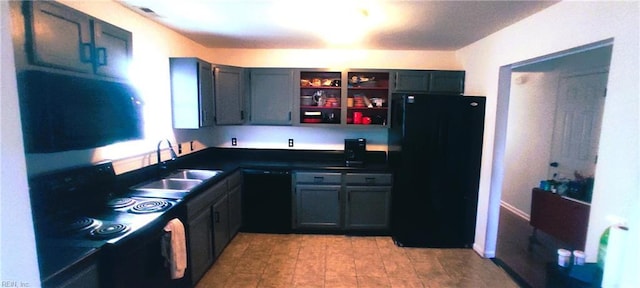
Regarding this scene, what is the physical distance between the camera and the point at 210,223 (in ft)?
8.73

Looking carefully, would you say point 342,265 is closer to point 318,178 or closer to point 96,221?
point 318,178

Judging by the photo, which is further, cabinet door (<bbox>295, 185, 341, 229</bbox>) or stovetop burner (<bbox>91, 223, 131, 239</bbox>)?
cabinet door (<bbox>295, 185, 341, 229</bbox>)

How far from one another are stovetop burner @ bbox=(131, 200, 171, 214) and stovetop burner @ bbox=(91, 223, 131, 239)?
0.23 metres

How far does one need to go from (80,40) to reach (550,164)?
196 inches

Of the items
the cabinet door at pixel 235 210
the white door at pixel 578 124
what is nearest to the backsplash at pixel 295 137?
the cabinet door at pixel 235 210

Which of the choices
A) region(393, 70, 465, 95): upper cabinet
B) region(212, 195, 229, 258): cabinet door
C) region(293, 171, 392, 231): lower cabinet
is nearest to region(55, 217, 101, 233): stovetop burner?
region(212, 195, 229, 258): cabinet door

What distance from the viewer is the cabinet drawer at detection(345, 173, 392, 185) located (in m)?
3.45

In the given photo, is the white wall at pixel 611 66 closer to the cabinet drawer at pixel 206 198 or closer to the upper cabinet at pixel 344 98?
the upper cabinet at pixel 344 98

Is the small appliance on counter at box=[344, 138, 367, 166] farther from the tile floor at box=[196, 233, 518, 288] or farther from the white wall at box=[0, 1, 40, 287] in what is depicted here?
the white wall at box=[0, 1, 40, 287]

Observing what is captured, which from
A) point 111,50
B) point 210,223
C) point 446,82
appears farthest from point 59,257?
point 446,82

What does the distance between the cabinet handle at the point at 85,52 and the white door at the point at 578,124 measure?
4621 mm

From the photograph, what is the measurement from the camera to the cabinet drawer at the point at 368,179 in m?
3.45

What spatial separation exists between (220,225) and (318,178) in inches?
47.9

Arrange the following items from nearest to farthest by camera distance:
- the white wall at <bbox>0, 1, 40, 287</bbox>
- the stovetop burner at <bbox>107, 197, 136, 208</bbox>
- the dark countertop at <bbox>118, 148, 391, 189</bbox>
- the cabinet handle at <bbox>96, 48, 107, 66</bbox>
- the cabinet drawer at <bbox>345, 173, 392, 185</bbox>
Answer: the white wall at <bbox>0, 1, 40, 287</bbox> < the cabinet handle at <bbox>96, 48, 107, 66</bbox> < the stovetop burner at <bbox>107, 197, 136, 208</bbox> < the dark countertop at <bbox>118, 148, 391, 189</bbox> < the cabinet drawer at <bbox>345, 173, 392, 185</bbox>
